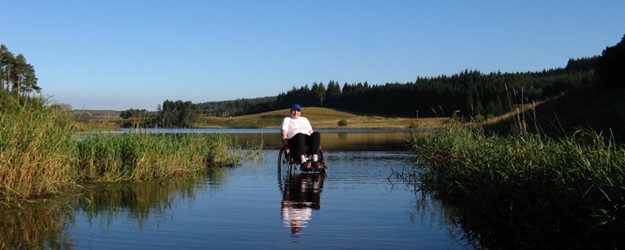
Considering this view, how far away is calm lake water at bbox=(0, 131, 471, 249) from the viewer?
5.99m

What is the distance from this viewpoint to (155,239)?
6.12 metres

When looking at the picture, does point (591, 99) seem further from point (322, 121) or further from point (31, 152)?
point (322, 121)

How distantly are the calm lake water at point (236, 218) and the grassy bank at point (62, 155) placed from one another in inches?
19.7

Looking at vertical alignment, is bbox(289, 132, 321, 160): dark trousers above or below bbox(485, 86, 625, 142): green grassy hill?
below

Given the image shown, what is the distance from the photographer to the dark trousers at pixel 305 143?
44.1 feet

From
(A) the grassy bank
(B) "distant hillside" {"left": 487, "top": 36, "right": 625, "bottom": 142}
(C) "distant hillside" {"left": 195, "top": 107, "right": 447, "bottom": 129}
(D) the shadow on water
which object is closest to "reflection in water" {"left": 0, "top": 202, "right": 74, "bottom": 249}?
(D) the shadow on water

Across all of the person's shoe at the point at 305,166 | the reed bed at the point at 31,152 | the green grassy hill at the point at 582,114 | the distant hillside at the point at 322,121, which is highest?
the distant hillside at the point at 322,121

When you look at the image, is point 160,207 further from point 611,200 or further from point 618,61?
point 618,61

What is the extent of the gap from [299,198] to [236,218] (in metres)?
2.13

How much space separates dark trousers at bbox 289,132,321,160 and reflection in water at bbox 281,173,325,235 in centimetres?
56

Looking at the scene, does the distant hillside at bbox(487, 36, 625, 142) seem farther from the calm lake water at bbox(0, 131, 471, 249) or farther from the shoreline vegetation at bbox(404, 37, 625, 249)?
the shoreline vegetation at bbox(404, 37, 625, 249)

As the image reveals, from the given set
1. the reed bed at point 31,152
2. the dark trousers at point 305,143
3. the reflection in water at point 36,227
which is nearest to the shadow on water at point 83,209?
the reflection in water at point 36,227

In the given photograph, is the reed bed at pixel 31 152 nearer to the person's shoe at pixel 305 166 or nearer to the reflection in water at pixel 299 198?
the reflection in water at pixel 299 198

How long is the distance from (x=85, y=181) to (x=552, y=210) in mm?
9298
